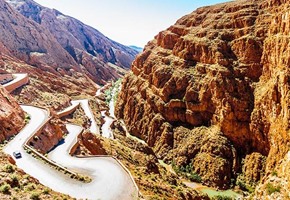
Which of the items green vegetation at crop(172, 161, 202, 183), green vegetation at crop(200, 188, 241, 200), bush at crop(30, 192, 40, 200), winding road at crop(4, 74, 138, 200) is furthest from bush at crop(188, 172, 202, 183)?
bush at crop(30, 192, 40, 200)

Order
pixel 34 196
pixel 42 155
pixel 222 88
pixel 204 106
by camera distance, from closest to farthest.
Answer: pixel 34 196
pixel 42 155
pixel 222 88
pixel 204 106

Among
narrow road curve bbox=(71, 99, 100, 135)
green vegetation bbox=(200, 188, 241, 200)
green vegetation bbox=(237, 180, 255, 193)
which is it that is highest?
narrow road curve bbox=(71, 99, 100, 135)

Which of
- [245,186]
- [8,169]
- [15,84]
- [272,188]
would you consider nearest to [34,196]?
[8,169]

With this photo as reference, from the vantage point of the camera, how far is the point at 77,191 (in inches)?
1076

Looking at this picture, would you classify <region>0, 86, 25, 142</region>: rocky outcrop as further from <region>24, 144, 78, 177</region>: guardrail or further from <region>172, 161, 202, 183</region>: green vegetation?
<region>172, 161, 202, 183</region>: green vegetation

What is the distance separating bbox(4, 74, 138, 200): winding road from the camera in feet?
89.5

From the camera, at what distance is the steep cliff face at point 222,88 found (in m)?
61.8

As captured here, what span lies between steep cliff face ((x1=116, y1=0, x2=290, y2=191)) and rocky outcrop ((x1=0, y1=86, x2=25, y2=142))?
120 ft

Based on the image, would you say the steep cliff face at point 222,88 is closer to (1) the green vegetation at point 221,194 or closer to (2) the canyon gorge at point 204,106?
(2) the canyon gorge at point 204,106

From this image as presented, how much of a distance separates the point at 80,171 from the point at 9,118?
14.3m

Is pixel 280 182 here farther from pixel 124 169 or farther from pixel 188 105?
pixel 188 105

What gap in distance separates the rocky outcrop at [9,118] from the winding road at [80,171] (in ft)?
3.20

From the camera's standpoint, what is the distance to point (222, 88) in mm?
71125

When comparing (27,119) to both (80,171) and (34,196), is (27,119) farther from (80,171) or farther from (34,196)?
(34,196)
